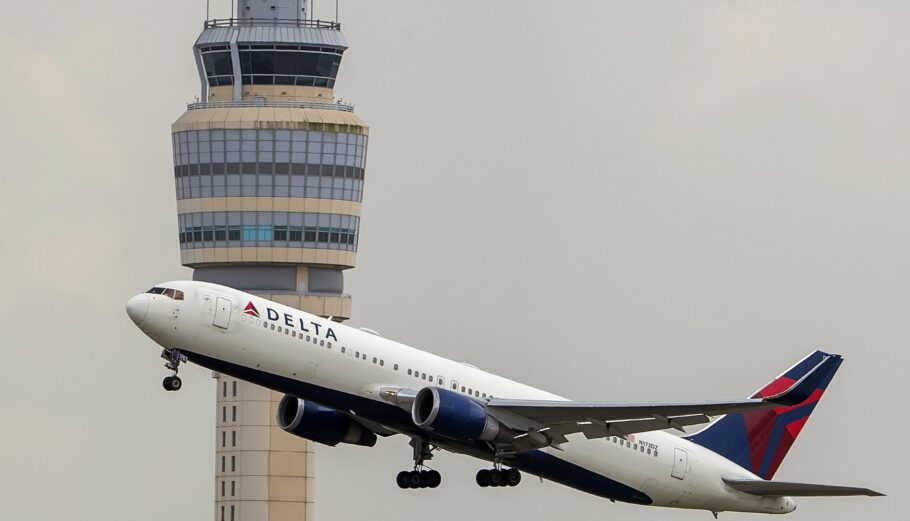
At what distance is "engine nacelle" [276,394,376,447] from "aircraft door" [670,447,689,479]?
12.9m

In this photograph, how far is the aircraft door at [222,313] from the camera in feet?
290

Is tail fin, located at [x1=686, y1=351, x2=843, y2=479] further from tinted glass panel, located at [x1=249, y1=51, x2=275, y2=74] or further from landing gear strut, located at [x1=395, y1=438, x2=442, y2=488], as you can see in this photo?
tinted glass panel, located at [x1=249, y1=51, x2=275, y2=74]

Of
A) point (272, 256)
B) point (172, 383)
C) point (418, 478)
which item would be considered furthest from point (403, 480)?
point (272, 256)

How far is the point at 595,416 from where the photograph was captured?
307 ft

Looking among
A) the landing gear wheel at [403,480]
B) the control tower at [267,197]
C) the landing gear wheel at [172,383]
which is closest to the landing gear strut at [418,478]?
the landing gear wheel at [403,480]

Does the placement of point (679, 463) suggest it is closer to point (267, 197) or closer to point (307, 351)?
point (307, 351)

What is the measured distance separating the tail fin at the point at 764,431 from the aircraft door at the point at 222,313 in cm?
2507

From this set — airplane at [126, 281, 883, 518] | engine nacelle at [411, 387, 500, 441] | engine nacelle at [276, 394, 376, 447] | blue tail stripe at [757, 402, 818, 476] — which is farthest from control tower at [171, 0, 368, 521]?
engine nacelle at [411, 387, 500, 441]

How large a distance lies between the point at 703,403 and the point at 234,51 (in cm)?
9030

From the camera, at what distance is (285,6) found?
175m

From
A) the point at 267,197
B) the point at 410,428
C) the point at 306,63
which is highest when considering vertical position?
the point at 306,63

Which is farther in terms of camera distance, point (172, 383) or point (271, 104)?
point (271, 104)

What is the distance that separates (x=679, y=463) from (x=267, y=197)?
7937cm

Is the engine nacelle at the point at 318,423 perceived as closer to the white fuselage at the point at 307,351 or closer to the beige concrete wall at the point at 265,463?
the white fuselage at the point at 307,351
